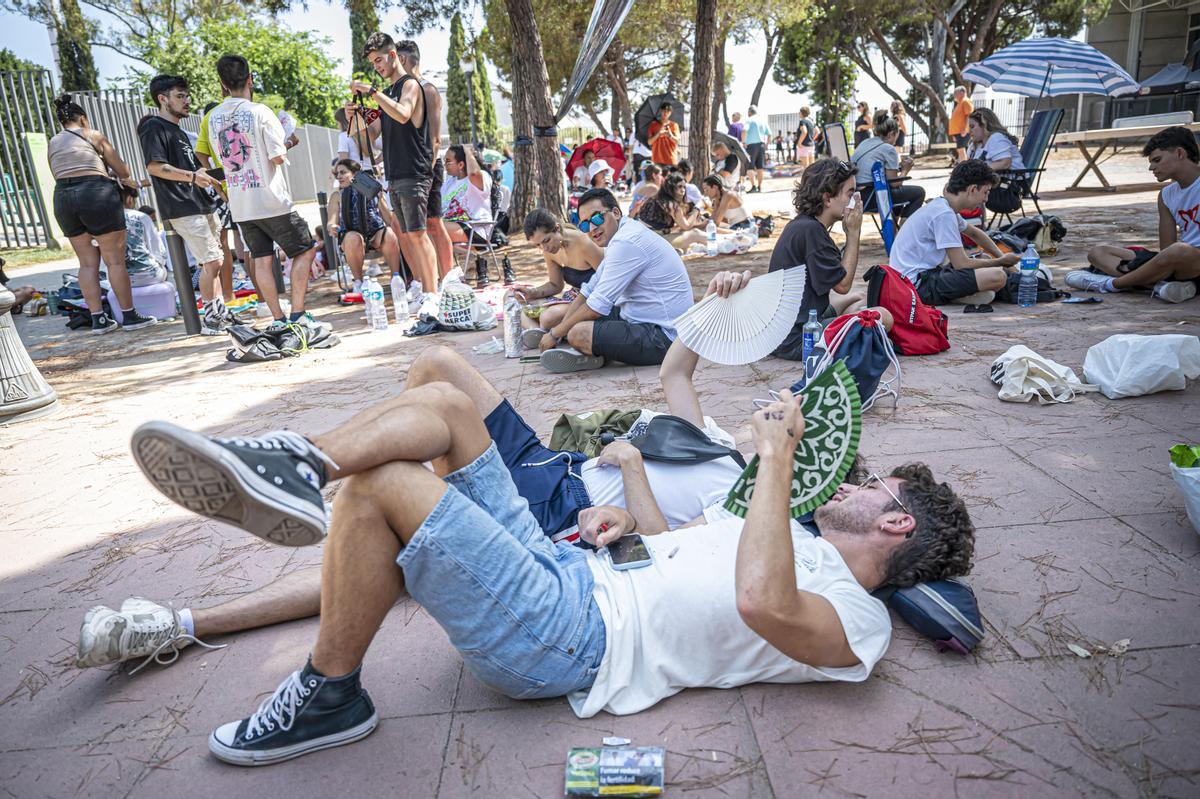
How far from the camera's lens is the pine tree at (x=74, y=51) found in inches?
1083

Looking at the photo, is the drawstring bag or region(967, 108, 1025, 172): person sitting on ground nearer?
the drawstring bag

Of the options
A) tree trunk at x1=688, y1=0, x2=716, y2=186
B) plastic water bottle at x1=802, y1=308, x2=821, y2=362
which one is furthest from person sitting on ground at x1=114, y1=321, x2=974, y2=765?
tree trunk at x1=688, y1=0, x2=716, y2=186

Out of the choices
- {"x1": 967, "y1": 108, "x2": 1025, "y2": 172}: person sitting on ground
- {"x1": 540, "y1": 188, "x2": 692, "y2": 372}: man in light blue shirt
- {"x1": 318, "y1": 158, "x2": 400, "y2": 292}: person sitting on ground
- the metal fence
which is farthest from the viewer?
the metal fence

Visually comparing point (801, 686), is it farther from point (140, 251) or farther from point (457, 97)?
point (457, 97)

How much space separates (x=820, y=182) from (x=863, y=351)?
4.33 feet

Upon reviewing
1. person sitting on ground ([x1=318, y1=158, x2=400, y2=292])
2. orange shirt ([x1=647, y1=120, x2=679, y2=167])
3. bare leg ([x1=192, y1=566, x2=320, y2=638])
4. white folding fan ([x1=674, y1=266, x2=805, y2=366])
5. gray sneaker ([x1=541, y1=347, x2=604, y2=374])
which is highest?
orange shirt ([x1=647, y1=120, x2=679, y2=167])

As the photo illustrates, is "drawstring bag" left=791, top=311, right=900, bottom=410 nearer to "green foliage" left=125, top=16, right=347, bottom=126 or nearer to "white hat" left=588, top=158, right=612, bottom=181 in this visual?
"white hat" left=588, top=158, right=612, bottom=181

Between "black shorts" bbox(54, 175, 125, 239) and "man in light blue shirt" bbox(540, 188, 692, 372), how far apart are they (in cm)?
466

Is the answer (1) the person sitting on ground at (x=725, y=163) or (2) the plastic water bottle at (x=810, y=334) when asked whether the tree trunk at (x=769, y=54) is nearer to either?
(1) the person sitting on ground at (x=725, y=163)

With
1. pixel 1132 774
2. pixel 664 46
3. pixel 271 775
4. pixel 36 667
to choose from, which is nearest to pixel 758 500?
pixel 1132 774

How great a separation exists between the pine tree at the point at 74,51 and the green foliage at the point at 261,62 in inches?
197

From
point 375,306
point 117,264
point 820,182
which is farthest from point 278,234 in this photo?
point 820,182

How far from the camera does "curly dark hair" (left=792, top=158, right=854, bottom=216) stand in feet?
15.1

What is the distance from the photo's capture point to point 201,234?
23.5 ft
